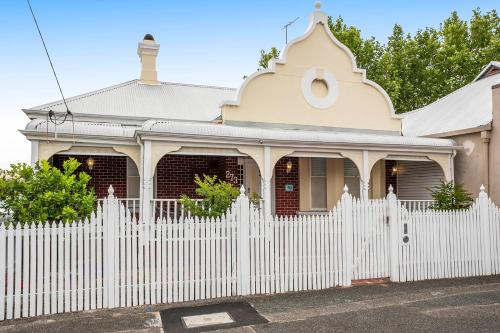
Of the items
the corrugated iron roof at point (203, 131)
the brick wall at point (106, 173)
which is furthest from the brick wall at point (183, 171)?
the corrugated iron roof at point (203, 131)

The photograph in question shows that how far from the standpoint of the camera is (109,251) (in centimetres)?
704

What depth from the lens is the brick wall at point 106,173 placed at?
13.6 meters

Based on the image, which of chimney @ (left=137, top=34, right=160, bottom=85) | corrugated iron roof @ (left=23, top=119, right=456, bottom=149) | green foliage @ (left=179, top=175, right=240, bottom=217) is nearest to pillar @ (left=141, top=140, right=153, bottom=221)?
corrugated iron roof @ (left=23, top=119, right=456, bottom=149)

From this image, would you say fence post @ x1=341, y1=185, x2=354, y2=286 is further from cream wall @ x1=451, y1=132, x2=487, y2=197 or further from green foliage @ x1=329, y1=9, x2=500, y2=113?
green foliage @ x1=329, y1=9, x2=500, y2=113

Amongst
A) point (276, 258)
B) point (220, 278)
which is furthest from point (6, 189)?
point (276, 258)

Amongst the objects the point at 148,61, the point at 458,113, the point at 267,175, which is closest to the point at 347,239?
the point at 267,175

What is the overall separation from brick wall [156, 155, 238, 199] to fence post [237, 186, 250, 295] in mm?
6528

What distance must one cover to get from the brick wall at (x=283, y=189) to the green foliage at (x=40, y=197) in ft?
26.2

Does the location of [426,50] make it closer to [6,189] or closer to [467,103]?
[467,103]

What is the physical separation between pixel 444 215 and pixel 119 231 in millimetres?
6841

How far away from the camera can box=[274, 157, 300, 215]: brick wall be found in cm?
1474

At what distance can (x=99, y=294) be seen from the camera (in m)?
6.96

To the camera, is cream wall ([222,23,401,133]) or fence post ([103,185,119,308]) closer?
fence post ([103,185,119,308])

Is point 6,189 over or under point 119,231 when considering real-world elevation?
over
